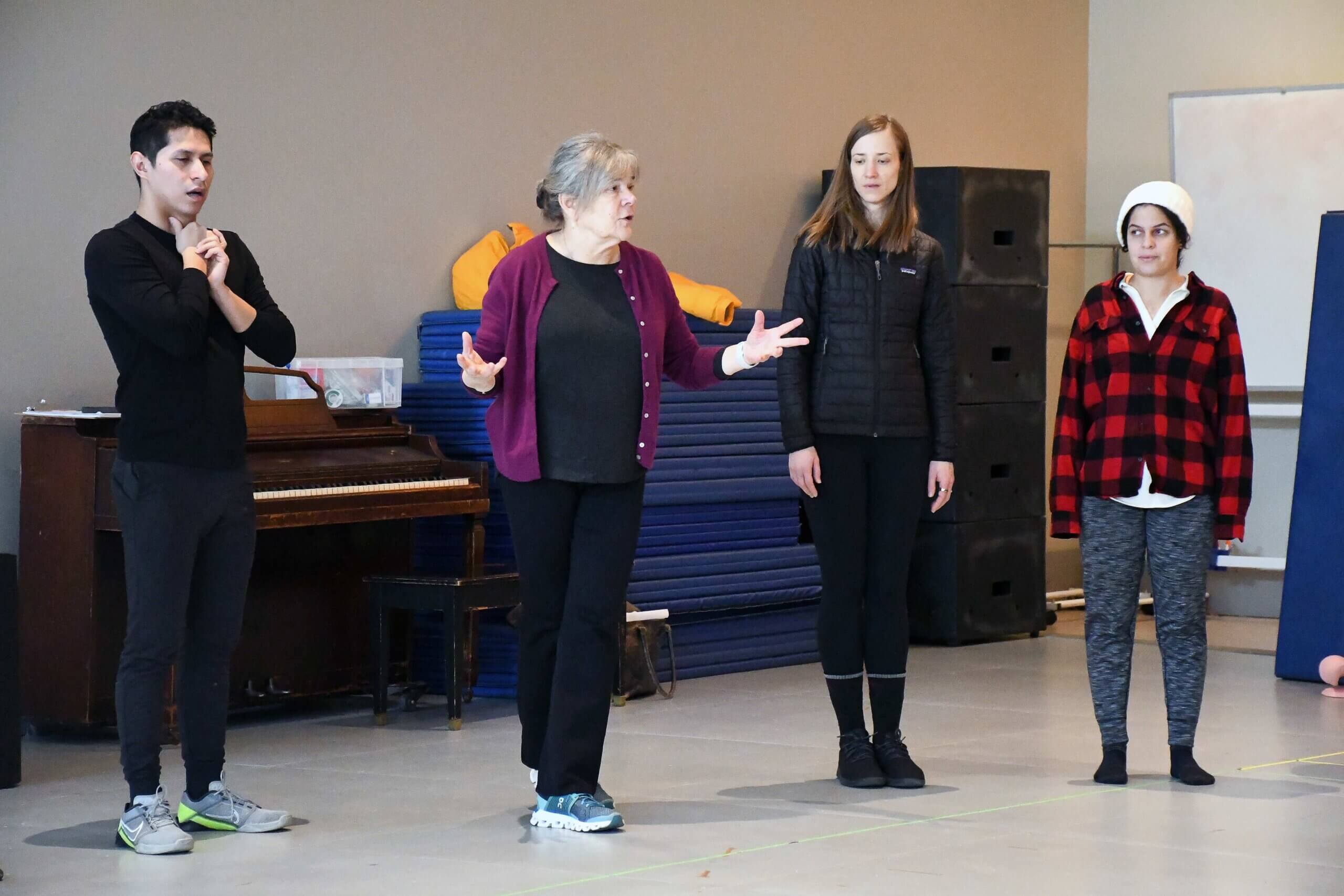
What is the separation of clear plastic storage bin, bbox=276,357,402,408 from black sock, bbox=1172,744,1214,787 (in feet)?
9.43

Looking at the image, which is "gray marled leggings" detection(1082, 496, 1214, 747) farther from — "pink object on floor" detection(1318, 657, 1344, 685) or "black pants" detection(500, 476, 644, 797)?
"pink object on floor" detection(1318, 657, 1344, 685)

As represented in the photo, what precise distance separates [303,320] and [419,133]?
0.85 metres

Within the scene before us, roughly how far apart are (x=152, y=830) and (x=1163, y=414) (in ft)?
8.42

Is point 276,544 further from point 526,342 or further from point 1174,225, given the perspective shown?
point 1174,225

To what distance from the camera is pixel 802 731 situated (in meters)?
5.63

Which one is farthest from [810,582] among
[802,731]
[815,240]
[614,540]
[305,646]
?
[614,540]

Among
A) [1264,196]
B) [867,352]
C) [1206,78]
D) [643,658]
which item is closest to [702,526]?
[643,658]

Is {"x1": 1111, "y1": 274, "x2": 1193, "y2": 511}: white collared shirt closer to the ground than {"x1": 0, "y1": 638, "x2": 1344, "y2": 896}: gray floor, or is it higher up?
higher up

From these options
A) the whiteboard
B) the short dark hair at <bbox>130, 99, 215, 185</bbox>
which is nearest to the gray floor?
the short dark hair at <bbox>130, 99, 215, 185</bbox>

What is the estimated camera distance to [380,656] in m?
5.95

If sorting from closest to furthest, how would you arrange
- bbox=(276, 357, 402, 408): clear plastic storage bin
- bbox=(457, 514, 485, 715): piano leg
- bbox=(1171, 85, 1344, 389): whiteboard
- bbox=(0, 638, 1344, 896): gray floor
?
1. bbox=(0, 638, 1344, 896): gray floor
2. bbox=(457, 514, 485, 715): piano leg
3. bbox=(276, 357, 402, 408): clear plastic storage bin
4. bbox=(1171, 85, 1344, 389): whiteboard

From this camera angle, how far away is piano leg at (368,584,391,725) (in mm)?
5926

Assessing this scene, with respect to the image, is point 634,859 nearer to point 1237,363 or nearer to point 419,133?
point 1237,363

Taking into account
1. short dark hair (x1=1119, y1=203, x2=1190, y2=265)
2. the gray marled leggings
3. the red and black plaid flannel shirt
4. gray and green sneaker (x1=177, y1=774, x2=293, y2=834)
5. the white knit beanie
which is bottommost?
gray and green sneaker (x1=177, y1=774, x2=293, y2=834)
